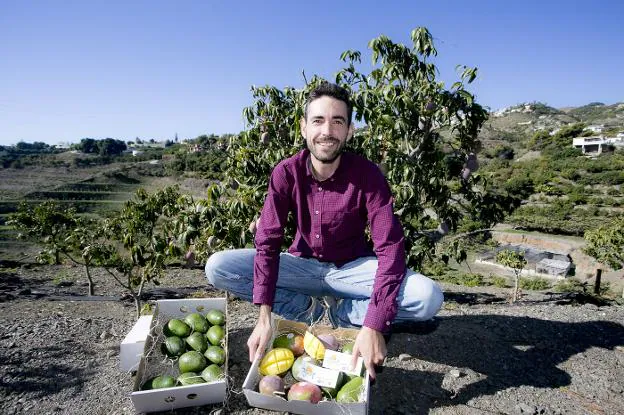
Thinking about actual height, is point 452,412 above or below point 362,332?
below

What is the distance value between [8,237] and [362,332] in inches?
1838

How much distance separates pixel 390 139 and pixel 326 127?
1565 mm

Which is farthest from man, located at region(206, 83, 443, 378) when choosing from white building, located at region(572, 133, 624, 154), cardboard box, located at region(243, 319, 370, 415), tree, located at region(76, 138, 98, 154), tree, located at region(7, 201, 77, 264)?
tree, located at region(76, 138, 98, 154)

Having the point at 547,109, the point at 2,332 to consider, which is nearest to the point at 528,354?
the point at 2,332

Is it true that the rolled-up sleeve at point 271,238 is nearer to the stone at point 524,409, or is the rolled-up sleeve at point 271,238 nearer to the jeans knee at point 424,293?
the jeans knee at point 424,293

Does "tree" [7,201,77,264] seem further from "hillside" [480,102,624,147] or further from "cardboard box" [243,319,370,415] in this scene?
"hillside" [480,102,624,147]

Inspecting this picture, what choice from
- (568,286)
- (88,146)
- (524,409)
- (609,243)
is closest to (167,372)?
(524,409)

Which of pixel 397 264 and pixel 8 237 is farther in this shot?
pixel 8 237

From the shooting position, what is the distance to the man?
8.12 ft

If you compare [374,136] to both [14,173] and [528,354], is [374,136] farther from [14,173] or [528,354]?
[14,173]

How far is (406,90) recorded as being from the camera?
4105 millimetres

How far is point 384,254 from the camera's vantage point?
2447 mm

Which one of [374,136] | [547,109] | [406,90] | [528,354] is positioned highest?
[547,109]

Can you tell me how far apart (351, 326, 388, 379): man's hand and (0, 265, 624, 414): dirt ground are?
43cm
